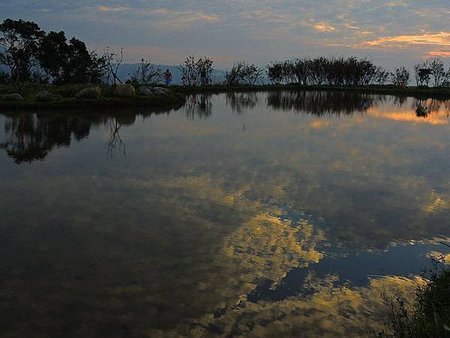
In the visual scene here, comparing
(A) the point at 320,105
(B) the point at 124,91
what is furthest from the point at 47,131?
(A) the point at 320,105

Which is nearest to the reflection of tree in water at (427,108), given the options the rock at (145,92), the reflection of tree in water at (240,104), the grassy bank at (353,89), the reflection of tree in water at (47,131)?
the reflection of tree in water at (240,104)

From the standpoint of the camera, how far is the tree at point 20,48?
29359 mm

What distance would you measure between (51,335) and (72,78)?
3101cm

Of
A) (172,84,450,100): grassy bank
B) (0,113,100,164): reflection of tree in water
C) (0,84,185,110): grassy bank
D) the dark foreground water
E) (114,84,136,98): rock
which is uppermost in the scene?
(172,84,450,100): grassy bank

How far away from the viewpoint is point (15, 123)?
15328 mm

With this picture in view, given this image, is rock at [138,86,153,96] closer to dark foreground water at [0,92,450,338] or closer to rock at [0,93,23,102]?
rock at [0,93,23,102]

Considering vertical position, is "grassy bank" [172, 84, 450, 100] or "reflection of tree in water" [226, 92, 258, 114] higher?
"grassy bank" [172, 84, 450, 100]

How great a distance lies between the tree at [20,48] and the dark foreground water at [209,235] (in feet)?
66.2

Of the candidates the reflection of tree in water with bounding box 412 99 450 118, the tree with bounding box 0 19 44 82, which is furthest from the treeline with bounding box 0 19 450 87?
the reflection of tree in water with bounding box 412 99 450 118

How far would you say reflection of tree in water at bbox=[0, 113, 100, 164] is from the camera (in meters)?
10.9

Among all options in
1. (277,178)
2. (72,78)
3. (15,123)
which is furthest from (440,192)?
(72,78)

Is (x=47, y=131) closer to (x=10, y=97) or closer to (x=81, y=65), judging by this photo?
(x=10, y=97)

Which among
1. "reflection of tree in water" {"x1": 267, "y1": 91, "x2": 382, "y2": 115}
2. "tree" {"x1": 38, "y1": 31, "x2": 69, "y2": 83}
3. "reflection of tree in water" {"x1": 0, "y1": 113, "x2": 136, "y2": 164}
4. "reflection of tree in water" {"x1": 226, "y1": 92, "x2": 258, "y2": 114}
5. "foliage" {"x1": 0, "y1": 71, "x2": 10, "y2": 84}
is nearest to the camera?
"reflection of tree in water" {"x1": 0, "y1": 113, "x2": 136, "y2": 164}

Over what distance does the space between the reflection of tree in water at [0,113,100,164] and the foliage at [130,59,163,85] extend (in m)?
18.1
